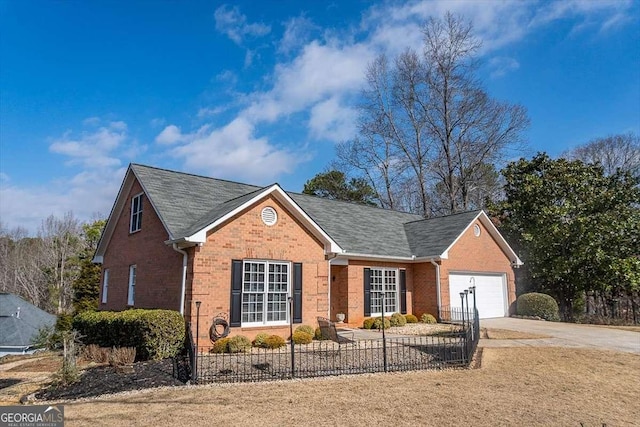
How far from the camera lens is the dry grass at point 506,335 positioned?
14578 mm

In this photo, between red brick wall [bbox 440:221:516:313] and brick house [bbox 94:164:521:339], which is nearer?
brick house [bbox 94:164:521:339]

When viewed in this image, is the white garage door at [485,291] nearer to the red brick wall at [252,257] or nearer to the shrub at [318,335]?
the red brick wall at [252,257]

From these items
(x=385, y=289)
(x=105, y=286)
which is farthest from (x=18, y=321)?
(x=385, y=289)

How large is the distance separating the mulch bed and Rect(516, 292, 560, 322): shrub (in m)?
19.1

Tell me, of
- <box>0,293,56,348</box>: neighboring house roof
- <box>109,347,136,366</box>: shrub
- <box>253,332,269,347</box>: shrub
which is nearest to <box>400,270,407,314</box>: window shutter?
<box>253,332,269,347</box>: shrub

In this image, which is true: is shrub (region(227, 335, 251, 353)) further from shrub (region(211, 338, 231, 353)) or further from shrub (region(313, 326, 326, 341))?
shrub (region(313, 326, 326, 341))

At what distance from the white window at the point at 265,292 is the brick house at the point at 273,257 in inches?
1.3

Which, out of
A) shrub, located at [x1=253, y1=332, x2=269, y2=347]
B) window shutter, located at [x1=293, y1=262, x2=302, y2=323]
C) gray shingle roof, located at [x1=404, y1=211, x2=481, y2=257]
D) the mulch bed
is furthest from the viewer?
gray shingle roof, located at [x1=404, y1=211, x2=481, y2=257]

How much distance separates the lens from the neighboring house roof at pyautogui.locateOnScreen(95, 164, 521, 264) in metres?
13.8

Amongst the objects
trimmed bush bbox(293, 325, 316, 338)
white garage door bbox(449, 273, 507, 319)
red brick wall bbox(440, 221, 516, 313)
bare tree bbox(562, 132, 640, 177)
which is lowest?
trimmed bush bbox(293, 325, 316, 338)

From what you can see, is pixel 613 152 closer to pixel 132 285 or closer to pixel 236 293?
pixel 236 293

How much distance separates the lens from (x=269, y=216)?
14141 millimetres

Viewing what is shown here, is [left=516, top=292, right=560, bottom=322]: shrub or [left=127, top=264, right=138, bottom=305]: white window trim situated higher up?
[left=127, top=264, right=138, bottom=305]: white window trim

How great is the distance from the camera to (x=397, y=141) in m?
37.8
